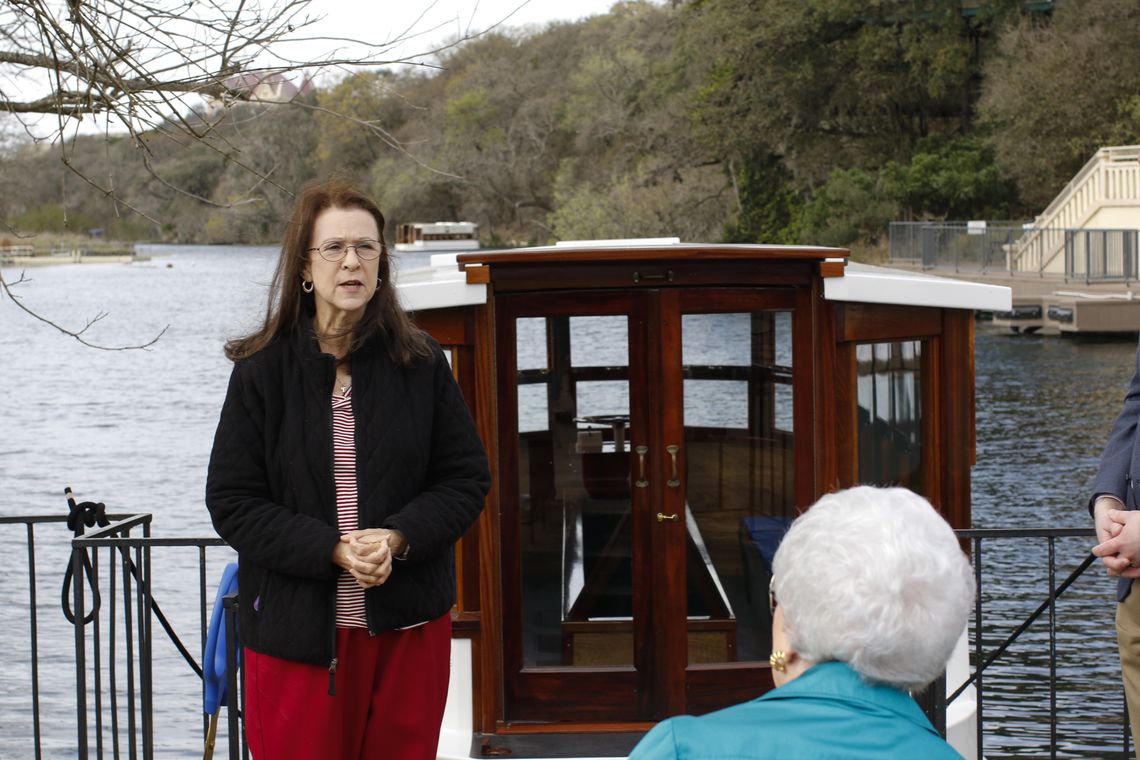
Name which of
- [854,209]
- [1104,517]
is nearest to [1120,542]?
[1104,517]

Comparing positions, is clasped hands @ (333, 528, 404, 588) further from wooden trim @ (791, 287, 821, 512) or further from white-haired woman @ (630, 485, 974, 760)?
wooden trim @ (791, 287, 821, 512)

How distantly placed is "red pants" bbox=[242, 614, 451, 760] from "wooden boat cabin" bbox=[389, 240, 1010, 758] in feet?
6.84

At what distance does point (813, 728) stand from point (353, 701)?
1619 mm

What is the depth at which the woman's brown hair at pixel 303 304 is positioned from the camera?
10.5ft

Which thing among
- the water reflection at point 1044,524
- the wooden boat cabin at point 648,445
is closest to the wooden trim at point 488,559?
the wooden boat cabin at point 648,445

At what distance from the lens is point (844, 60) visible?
44531mm

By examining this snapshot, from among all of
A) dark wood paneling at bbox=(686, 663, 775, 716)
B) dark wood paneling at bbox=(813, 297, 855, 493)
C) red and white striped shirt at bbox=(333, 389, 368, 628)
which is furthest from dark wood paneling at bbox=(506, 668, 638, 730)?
red and white striped shirt at bbox=(333, 389, 368, 628)

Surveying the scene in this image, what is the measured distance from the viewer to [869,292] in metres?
5.19

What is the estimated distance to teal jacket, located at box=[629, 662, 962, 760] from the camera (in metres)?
1.70

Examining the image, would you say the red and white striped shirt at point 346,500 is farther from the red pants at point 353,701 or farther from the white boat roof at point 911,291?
the white boat roof at point 911,291

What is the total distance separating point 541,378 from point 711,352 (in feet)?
2.30

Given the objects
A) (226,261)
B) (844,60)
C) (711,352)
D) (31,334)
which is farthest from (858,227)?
(226,261)

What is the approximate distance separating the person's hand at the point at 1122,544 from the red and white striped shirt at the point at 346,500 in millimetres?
1810

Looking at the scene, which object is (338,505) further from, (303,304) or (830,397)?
(830,397)
